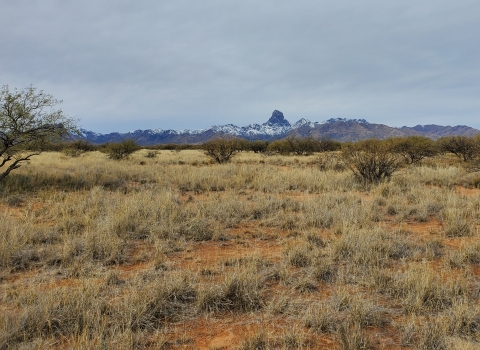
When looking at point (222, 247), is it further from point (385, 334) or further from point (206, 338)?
point (385, 334)

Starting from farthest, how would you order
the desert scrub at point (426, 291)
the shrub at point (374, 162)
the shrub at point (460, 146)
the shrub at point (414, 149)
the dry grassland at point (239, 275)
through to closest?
the shrub at point (460, 146), the shrub at point (414, 149), the shrub at point (374, 162), the desert scrub at point (426, 291), the dry grassland at point (239, 275)

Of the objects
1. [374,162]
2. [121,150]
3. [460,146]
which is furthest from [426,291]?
[121,150]

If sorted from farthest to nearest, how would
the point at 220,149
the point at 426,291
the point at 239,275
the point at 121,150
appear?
the point at 121,150 → the point at 220,149 → the point at 239,275 → the point at 426,291

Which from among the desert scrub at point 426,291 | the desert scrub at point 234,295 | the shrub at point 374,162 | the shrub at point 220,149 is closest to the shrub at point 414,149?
the shrub at point 374,162

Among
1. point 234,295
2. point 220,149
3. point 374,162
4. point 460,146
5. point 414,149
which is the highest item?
point 220,149

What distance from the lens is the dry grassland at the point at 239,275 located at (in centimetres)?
288

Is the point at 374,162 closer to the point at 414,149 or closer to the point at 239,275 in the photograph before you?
the point at 239,275

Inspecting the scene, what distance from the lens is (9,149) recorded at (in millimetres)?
11836

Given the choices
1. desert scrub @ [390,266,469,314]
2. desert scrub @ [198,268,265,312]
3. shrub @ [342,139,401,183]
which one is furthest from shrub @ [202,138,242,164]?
desert scrub @ [390,266,469,314]

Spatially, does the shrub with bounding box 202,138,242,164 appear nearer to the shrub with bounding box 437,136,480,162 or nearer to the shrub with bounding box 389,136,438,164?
the shrub with bounding box 389,136,438,164

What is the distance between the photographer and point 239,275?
3902 mm

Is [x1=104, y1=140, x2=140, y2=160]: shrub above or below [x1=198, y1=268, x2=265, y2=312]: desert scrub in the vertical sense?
above

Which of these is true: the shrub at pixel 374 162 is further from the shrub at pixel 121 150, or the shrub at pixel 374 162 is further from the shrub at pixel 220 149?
the shrub at pixel 121 150

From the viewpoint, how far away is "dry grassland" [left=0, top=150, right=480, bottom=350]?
2881mm
